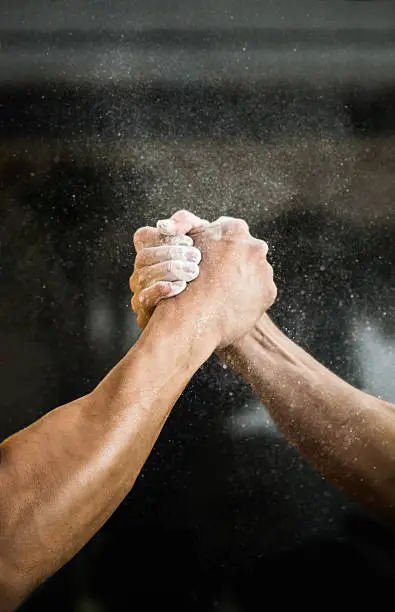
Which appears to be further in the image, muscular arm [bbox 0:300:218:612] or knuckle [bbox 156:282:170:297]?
knuckle [bbox 156:282:170:297]

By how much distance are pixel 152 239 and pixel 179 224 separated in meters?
0.04

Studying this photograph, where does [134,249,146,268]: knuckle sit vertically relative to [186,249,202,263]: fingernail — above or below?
below

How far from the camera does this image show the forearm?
2.35ft

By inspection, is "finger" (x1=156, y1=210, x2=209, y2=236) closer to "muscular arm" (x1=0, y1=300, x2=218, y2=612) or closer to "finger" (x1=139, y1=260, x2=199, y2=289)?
"finger" (x1=139, y1=260, x2=199, y2=289)

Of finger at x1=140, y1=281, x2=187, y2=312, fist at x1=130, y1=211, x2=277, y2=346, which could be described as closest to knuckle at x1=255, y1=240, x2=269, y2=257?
fist at x1=130, y1=211, x2=277, y2=346

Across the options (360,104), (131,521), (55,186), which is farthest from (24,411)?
(360,104)

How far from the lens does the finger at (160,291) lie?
0.69 metres

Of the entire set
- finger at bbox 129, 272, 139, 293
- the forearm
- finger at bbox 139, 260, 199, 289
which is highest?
finger at bbox 139, 260, 199, 289

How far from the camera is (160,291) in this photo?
0.70 metres

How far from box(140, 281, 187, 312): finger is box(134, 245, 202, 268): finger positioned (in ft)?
0.10

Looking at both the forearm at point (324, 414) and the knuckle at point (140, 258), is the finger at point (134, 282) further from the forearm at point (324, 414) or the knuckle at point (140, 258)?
the forearm at point (324, 414)

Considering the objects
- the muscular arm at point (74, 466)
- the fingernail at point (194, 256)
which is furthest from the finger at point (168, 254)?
the muscular arm at point (74, 466)

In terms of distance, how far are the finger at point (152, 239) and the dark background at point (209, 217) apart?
0.07 m

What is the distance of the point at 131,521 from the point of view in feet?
2.57
